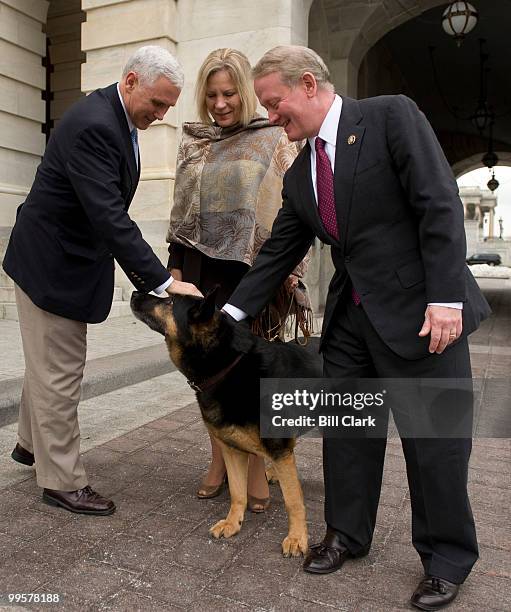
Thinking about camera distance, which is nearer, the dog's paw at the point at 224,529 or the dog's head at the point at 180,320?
the dog's head at the point at 180,320

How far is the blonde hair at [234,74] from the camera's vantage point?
311 centimetres

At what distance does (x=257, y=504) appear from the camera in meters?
3.27

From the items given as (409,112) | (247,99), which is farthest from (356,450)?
(247,99)

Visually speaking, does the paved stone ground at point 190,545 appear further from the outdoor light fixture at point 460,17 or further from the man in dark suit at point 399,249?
the outdoor light fixture at point 460,17

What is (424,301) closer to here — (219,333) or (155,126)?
(219,333)

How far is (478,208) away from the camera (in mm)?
65375

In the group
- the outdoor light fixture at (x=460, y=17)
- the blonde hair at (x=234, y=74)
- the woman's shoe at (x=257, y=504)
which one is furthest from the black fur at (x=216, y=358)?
the outdoor light fixture at (x=460, y=17)

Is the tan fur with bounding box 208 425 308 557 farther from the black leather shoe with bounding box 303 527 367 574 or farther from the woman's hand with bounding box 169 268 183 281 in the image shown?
the woman's hand with bounding box 169 268 183 281

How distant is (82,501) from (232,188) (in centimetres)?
183

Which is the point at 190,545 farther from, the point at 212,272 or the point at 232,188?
the point at 232,188

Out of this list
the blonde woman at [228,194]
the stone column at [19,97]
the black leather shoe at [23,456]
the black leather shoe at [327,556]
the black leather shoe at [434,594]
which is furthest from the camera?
the stone column at [19,97]

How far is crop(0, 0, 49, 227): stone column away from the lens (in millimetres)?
11008

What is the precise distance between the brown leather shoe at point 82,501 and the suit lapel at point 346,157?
1903 mm

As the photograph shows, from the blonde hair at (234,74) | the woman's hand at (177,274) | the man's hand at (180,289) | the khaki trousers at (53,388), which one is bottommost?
the khaki trousers at (53,388)
